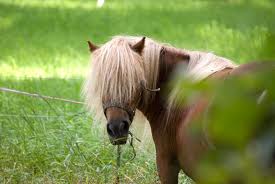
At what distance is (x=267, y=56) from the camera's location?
26.3 inches

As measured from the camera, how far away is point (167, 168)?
332cm

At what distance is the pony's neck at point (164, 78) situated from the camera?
132 inches

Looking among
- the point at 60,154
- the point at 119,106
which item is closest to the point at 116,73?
the point at 119,106

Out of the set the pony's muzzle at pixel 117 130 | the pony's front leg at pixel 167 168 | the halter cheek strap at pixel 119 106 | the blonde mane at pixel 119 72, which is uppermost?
the blonde mane at pixel 119 72

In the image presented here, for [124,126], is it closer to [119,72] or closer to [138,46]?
[119,72]

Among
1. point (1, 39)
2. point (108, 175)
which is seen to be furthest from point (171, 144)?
point (1, 39)

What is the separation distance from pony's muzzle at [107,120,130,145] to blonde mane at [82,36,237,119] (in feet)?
0.32

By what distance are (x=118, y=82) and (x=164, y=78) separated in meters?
0.31

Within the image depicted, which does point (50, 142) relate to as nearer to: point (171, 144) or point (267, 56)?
point (171, 144)

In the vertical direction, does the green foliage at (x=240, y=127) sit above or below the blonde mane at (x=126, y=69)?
above

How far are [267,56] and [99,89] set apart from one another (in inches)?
102


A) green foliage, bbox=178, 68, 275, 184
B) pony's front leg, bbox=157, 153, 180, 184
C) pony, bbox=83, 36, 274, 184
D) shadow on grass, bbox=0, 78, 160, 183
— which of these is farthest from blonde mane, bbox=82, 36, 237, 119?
green foliage, bbox=178, 68, 275, 184

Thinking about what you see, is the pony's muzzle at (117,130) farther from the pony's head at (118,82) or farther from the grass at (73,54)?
the grass at (73,54)

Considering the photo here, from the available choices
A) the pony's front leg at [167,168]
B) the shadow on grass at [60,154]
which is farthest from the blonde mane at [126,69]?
the shadow on grass at [60,154]
